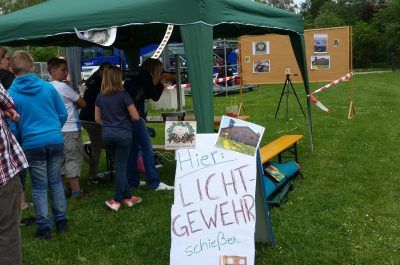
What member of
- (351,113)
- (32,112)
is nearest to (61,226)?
(32,112)

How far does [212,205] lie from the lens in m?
3.42

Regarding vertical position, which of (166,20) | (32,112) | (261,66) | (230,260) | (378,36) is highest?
(378,36)

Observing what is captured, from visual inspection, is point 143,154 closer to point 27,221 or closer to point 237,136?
point 27,221

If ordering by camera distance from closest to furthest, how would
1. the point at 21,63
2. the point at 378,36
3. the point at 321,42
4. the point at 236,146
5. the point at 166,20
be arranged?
1. the point at 236,146
2. the point at 21,63
3. the point at 166,20
4. the point at 321,42
5. the point at 378,36

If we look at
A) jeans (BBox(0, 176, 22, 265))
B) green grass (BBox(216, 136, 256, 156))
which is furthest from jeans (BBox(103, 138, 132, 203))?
jeans (BBox(0, 176, 22, 265))

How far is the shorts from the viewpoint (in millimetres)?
5441

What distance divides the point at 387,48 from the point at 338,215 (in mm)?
39045

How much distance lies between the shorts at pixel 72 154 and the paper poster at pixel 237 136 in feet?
8.49

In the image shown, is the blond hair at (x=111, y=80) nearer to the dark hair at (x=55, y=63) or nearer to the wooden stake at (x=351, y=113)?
the dark hair at (x=55, y=63)

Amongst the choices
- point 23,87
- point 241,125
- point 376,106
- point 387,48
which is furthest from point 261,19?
point 387,48

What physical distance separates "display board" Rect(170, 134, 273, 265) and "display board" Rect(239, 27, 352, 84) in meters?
8.62

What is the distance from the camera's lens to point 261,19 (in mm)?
5410

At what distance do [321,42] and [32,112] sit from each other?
359 inches

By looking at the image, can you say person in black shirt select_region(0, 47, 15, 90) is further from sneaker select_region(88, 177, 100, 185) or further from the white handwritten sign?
the white handwritten sign
